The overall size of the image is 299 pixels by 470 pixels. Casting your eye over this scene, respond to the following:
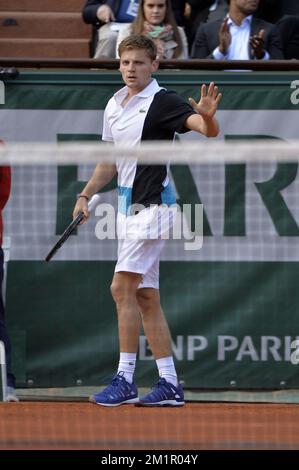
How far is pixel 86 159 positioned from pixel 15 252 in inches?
121

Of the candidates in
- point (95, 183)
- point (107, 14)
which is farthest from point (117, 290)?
point (107, 14)

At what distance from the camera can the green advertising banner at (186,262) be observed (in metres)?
8.38

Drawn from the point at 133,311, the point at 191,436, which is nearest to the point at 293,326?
the point at 133,311

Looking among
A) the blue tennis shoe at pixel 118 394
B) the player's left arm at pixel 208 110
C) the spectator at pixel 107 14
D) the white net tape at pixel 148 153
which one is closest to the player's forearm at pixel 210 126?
the player's left arm at pixel 208 110

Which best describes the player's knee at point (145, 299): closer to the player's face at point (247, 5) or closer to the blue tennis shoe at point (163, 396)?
the blue tennis shoe at point (163, 396)

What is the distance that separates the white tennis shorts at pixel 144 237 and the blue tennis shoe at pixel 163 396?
2.32ft

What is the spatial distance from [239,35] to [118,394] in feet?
11.9

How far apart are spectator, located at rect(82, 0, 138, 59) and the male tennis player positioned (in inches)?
111

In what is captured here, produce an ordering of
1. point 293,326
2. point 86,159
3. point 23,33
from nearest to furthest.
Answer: point 86,159, point 293,326, point 23,33

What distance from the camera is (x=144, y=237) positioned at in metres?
6.91

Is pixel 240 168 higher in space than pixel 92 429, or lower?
higher

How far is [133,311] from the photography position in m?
7.00

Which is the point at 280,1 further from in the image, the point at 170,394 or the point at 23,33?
the point at 170,394

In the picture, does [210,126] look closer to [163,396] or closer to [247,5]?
[163,396]
